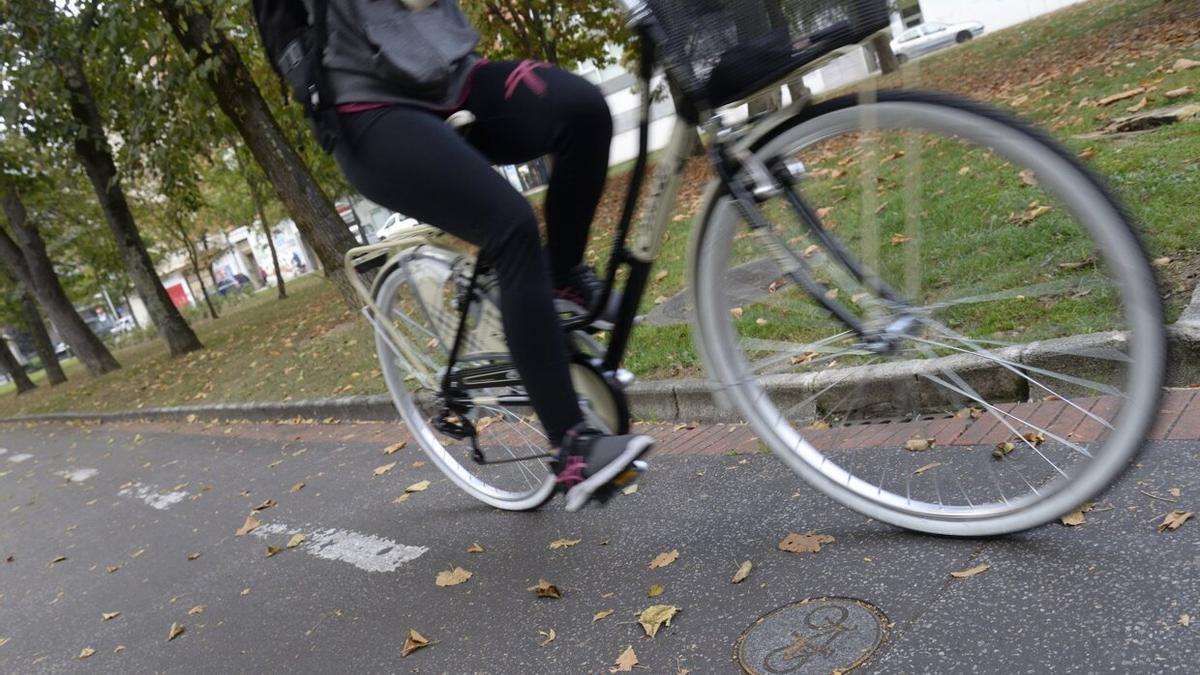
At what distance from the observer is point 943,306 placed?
2205mm

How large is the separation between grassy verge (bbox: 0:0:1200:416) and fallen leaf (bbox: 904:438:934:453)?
70 centimetres

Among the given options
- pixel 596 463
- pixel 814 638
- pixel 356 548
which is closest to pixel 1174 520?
pixel 814 638

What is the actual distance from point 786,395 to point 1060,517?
736 mm

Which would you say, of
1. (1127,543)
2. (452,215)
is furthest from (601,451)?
(1127,543)

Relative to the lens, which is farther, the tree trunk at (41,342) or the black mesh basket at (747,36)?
the tree trunk at (41,342)

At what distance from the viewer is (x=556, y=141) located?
2543mm

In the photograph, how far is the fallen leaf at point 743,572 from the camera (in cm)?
253

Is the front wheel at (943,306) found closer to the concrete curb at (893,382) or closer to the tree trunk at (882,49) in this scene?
the concrete curb at (893,382)

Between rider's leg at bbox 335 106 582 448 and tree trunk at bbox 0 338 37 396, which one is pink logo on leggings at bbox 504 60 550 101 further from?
tree trunk at bbox 0 338 37 396

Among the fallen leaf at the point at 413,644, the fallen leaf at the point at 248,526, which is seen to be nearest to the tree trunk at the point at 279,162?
the fallen leaf at the point at 248,526

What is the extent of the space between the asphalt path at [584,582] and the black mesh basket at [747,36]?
127cm

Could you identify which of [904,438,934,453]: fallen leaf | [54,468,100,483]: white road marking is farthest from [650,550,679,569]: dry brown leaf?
[54,468,100,483]: white road marking

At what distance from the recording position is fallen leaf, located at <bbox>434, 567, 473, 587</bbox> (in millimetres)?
3141

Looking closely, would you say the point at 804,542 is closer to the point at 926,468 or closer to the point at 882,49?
the point at 926,468
